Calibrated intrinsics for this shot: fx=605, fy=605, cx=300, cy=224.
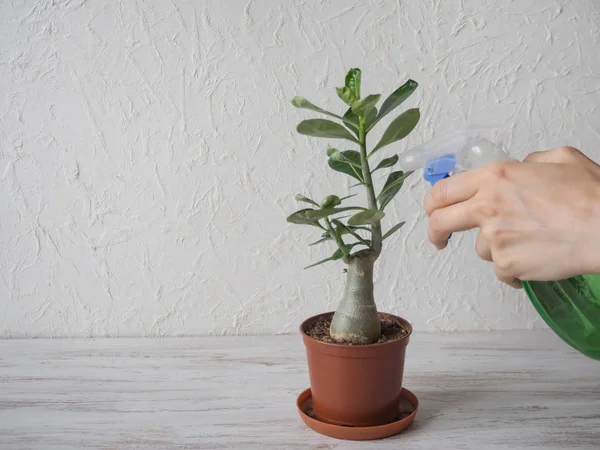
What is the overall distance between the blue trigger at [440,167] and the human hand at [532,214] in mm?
47

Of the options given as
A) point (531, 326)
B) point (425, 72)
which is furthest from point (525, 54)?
point (531, 326)

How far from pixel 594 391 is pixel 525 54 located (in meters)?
0.63

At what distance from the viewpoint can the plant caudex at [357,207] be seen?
72 cm

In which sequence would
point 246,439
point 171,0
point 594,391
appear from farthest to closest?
point 171,0 < point 594,391 < point 246,439

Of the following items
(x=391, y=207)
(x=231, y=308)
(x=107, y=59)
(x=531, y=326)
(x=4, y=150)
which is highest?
(x=107, y=59)

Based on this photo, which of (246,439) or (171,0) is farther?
(171,0)

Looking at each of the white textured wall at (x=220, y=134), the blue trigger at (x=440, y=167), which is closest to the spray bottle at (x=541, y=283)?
the blue trigger at (x=440, y=167)

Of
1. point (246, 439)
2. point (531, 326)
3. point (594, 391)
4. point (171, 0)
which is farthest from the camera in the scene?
point (531, 326)

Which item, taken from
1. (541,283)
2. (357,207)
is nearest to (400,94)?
(357,207)

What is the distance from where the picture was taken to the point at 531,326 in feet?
4.03

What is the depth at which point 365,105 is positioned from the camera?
71 centimetres

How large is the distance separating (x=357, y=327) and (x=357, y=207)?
154 millimetres

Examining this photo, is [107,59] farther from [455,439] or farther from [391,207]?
[455,439]

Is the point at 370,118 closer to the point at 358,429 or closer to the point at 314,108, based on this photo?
the point at 314,108
